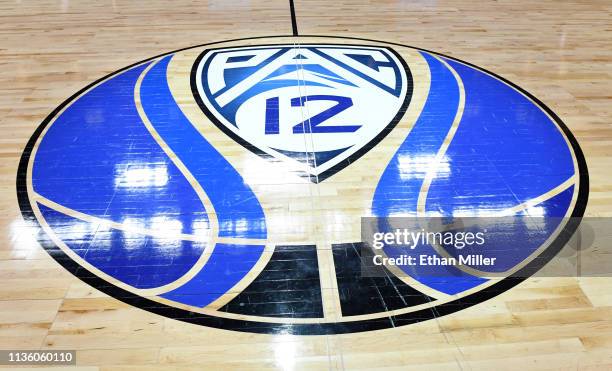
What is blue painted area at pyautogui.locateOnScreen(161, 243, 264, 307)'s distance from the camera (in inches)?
112

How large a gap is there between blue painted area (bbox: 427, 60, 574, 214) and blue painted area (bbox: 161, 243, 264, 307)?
122cm

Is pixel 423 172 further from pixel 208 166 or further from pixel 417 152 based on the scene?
pixel 208 166

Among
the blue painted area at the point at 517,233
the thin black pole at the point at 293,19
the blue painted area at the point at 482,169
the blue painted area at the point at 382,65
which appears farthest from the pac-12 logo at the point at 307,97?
the blue painted area at the point at 517,233

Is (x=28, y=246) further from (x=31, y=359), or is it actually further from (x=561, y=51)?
(x=561, y=51)

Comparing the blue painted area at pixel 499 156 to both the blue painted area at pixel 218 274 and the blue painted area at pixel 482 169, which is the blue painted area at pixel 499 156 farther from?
the blue painted area at pixel 218 274

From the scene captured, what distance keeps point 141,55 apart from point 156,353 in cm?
413

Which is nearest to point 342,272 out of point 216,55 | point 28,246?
point 28,246

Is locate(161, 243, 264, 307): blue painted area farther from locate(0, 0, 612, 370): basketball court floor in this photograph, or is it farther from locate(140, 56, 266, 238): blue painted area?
locate(140, 56, 266, 238): blue painted area

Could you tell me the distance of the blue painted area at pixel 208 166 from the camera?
3.42 meters

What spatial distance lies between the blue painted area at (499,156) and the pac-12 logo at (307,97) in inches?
24.7

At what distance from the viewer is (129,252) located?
3.18 meters

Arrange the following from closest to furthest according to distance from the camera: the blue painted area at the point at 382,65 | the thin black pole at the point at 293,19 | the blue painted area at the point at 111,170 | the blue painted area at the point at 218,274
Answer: the blue painted area at the point at 218,274, the blue painted area at the point at 111,170, the blue painted area at the point at 382,65, the thin black pole at the point at 293,19

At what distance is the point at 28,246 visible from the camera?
127 inches

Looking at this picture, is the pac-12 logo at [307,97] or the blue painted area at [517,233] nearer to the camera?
the blue painted area at [517,233]
